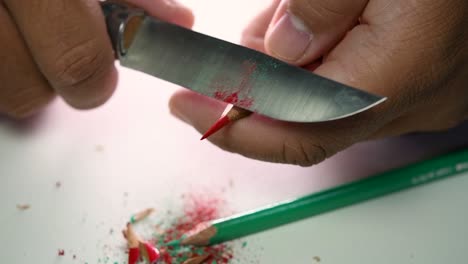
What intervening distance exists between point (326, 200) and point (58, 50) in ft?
1.65

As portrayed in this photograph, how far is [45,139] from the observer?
1.01m

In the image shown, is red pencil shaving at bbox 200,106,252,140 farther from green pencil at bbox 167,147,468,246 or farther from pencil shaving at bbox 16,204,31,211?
pencil shaving at bbox 16,204,31,211

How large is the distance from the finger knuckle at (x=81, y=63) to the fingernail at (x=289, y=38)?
0.27 m

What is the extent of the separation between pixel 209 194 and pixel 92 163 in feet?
0.74

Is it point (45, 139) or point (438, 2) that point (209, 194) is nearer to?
point (45, 139)

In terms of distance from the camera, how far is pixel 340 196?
904mm

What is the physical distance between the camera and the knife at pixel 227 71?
26.0 inches

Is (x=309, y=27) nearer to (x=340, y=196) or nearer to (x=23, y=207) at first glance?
(x=340, y=196)

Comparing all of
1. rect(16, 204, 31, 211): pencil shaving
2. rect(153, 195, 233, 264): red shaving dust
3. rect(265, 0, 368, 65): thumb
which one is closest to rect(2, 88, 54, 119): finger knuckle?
rect(16, 204, 31, 211): pencil shaving

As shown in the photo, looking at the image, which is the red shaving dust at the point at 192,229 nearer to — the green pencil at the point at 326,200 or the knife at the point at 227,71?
the green pencil at the point at 326,200

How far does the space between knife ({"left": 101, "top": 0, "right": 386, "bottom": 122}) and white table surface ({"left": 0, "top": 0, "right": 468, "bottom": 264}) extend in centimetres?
21

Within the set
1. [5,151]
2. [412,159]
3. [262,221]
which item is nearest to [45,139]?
[5,151]

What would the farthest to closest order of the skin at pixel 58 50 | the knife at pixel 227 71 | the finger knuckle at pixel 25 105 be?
1. the finger knuckle at pixel 25 105
2. the skin at pixel 58 50
3. the knife at pixel 227 71

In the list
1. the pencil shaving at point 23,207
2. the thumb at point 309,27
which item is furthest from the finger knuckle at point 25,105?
the thumb at point 309,27
